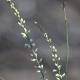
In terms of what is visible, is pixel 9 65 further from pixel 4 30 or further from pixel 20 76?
pixel 4 30

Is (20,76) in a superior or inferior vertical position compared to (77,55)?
inferior

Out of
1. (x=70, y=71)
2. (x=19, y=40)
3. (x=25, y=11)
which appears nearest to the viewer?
(x=70, y=71)

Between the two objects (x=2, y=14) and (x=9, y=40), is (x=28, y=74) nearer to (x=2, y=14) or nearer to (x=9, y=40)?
(x=9, y=40)

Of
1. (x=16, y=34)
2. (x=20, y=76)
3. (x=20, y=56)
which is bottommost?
(x=20, y=76)

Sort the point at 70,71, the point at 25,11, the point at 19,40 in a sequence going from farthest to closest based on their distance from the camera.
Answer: the point at 25,11, the point at 19,40, the point at 70,71

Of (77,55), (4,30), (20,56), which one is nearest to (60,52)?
(77,55)

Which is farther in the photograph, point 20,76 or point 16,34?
point 16,34

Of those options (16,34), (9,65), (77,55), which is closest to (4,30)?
(16,34)
